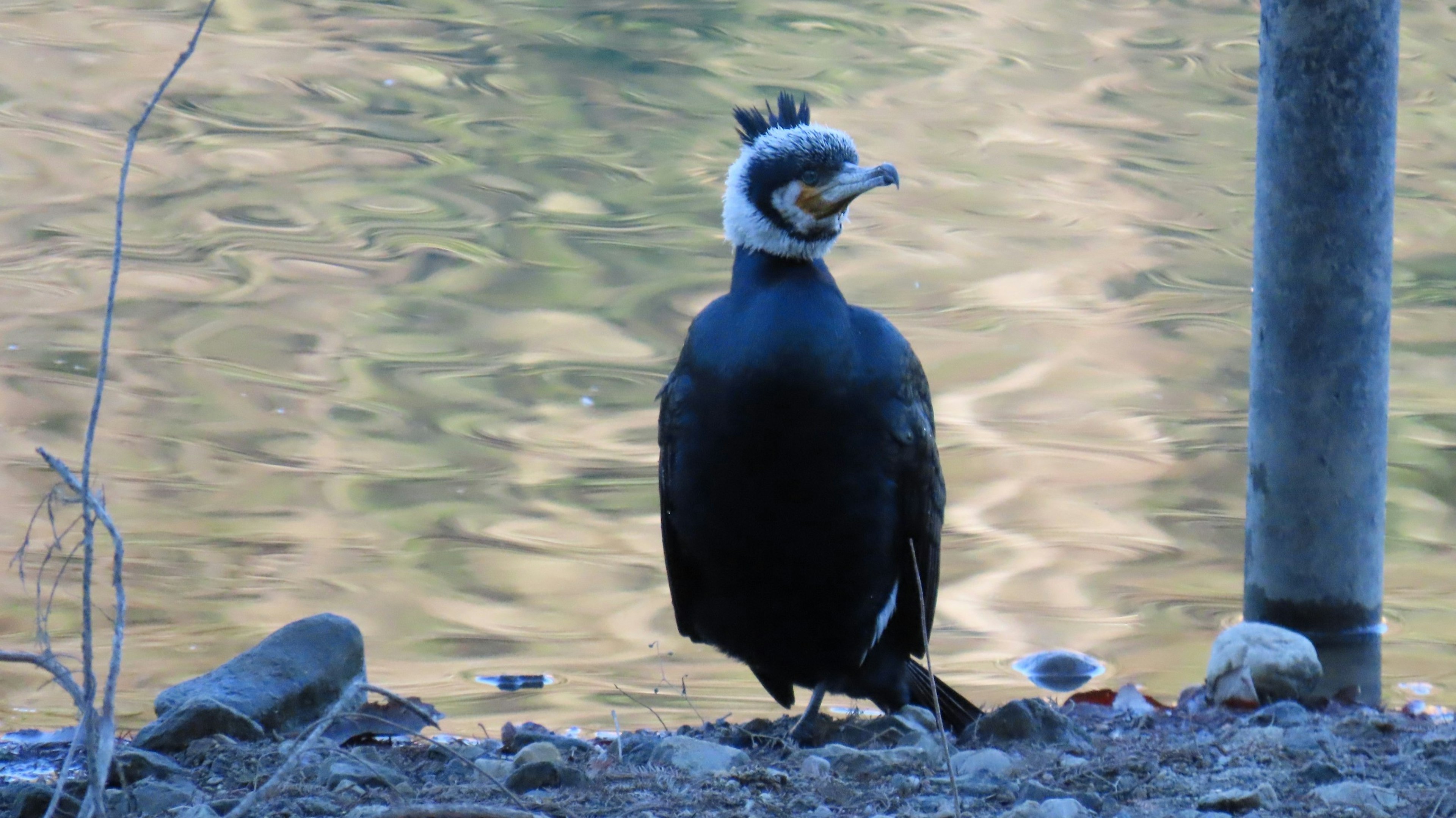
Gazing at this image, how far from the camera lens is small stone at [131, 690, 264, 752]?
3607mm

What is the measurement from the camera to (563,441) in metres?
6.41

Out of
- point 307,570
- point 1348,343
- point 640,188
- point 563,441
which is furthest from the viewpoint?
point 640,188

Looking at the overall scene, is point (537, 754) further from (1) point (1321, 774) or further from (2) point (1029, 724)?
(1) point (1321, 774)

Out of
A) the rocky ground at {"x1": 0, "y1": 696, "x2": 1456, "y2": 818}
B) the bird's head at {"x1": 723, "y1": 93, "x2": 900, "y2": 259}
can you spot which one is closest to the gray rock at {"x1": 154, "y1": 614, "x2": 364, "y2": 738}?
the rocky ground at {"x1": 0, "y1": 696, "x2": 1456, "y2": 818}

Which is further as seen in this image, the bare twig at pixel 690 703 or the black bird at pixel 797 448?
the bare twig at pixel 690 703

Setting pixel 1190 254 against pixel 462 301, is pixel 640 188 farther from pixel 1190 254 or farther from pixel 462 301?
pixel 1190 254

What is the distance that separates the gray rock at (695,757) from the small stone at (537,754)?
0.62ft

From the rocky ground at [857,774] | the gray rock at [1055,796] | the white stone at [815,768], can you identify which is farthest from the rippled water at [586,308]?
the gray rock at [1055,796]

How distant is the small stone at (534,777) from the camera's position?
127 inches

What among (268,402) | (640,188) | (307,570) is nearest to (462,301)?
(268,402)

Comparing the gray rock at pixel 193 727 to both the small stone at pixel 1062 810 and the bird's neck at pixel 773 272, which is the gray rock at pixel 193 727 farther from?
the small stone at pixel 1062 810

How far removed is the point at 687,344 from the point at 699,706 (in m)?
1.12

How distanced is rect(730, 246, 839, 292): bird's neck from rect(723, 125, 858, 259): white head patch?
1cm

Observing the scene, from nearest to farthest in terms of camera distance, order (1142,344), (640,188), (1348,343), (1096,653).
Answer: (1348,343) < (1096,653) < (1142,344) < (640,188)
